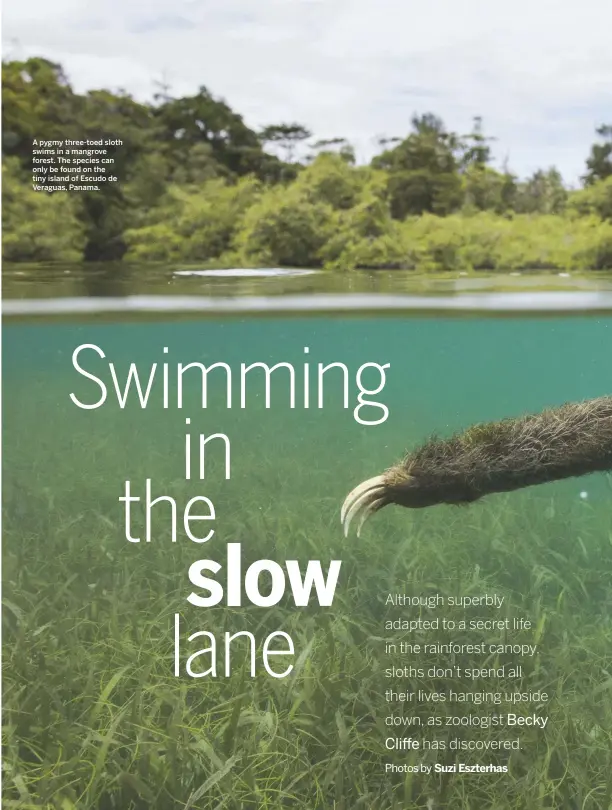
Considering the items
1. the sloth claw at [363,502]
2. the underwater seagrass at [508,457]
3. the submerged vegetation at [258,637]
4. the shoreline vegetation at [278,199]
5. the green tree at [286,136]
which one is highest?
the green tree at [286,136]

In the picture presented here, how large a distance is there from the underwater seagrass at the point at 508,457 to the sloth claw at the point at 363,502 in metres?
0.02

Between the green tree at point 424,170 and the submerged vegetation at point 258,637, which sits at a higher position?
the green tree at point 424,170

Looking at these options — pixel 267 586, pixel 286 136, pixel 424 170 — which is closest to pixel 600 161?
pixel 424 170

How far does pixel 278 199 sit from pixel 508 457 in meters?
0.75

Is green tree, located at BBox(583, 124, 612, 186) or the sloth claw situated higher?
green tree, located at BBox(583, 124, 612, 186)

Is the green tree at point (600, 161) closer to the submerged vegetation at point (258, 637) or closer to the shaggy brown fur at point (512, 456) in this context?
the shaggy brown fur at point (512, 456)

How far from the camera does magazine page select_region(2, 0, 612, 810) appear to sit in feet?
4.42

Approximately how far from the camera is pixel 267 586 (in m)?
1.43

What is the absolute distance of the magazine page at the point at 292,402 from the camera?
135 cm

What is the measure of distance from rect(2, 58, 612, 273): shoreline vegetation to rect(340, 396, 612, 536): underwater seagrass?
40 cm

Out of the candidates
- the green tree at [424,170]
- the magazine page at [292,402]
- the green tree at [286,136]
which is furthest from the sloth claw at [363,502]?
the green tree at [286,136]

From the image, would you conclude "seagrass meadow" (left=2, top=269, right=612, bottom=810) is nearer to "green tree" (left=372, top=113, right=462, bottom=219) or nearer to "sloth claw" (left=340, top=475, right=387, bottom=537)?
"sloth claw" (left=340, top=475, right=387, bottom=537)

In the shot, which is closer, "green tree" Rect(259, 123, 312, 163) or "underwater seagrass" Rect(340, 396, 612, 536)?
"underwater seagrass" Rect(340, 396, 612, 536)

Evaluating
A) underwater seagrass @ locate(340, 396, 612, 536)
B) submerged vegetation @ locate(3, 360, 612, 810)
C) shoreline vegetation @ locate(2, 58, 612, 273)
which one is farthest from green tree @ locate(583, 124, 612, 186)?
submerged vegetation @ locate(3, 360, 612, 810)
